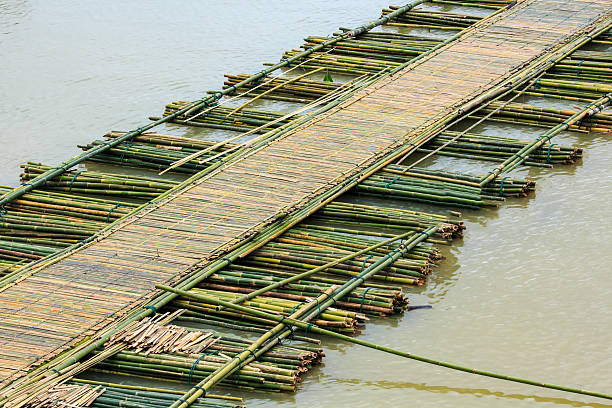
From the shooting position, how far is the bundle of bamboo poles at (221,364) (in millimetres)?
5672

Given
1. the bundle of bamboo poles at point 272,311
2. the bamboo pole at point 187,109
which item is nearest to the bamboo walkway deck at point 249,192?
the bundle of bamboo poles at point 272,311

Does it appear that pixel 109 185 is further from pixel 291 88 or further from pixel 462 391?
pixel 462 391

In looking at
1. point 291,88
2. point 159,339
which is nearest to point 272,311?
point 159,339

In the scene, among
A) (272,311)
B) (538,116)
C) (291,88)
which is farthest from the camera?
(291,88)

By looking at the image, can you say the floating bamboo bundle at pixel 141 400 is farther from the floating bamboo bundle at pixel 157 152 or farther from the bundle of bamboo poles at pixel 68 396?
the floating bamboo bundle at pixel 157 152

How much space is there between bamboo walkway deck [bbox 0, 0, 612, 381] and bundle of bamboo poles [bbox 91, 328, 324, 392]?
1.06 feet

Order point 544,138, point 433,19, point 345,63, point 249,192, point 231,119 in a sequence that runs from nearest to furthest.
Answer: point 249,192 < point 544,138 < point 231,119 < point 345,63 < point 433,19

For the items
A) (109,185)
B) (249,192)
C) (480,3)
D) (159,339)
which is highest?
Result: (480,3)

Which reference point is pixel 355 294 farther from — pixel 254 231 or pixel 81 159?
pixel 81 159

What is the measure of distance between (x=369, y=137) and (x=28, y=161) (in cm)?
279

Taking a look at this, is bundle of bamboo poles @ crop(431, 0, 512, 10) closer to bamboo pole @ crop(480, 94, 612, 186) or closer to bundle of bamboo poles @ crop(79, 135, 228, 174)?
bamboo pole @ crop(480, 94, 612, 186)

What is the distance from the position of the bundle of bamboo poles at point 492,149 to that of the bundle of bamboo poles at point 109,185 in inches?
83.7

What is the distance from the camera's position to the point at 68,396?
5.49 m

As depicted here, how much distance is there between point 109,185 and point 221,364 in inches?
103
